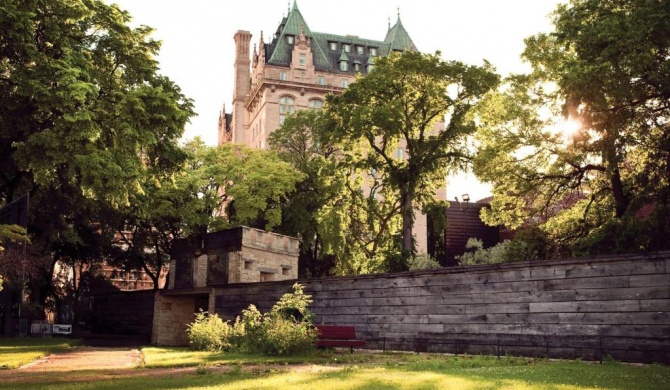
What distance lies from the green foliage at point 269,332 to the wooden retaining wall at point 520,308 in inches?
103

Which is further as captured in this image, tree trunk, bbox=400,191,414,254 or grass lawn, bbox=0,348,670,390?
tree trunk, bbox=400,191,414,254

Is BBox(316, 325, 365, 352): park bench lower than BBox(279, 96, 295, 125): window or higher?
lower

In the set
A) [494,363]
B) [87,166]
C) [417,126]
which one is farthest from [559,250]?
[87,166]

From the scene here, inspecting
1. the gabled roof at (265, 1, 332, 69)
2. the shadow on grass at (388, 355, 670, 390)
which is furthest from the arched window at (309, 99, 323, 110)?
the shadow on grass at (388, 355, 670, 390)

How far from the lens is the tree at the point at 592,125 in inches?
909

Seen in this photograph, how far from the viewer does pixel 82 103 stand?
887 inches

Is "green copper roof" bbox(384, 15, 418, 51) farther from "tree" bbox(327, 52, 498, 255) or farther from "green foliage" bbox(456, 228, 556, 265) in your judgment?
"green foliage" bbox(456, 228, 556, 265)

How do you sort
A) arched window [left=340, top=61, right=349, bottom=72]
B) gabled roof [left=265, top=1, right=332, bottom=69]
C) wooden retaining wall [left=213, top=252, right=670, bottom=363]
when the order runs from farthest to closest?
1. arched window [left=340, top=61, right=349, bottom=72]
2. gabled roof [left=265, top=1, right=332, bottom=69]
3. wooden retaining wall [left=213, top=252, right=670, bottom=363]

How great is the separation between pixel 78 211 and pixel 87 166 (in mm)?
9641

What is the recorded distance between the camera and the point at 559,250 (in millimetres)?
31078

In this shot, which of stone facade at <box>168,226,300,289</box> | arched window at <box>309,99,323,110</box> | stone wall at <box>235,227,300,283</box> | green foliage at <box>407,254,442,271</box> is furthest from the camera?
arched window at <box>309,99,323,110</box>

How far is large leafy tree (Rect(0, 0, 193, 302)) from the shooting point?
22.0m

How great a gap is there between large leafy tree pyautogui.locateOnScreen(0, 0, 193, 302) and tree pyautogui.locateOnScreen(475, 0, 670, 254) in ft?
49.8

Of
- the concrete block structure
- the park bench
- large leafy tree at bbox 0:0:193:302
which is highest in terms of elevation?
large leafy tree at bbox 0:0:193:302
